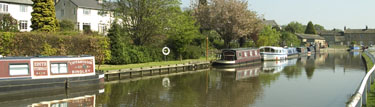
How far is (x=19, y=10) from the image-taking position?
40.4m

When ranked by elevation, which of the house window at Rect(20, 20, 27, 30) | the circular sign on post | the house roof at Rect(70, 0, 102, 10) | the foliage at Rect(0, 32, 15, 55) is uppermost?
the house roof at Rect(70, 0, 102, 10)

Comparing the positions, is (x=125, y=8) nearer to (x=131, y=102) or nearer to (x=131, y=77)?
(x=131, y=77)

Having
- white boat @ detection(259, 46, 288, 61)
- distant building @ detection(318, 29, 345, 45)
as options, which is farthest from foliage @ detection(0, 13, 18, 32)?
distant building @ detection(318, 29, 345, 45)

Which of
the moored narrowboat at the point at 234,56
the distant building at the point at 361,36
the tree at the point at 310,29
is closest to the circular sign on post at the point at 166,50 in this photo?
the moored narrowboat at the point at 234,56

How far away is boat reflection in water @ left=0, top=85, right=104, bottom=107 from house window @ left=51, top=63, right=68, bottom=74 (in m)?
1.21

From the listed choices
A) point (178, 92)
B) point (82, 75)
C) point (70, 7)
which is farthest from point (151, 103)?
point (70, 7)

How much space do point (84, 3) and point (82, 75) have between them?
89.8 feet

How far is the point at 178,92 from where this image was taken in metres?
20.2

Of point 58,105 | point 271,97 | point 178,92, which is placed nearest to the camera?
point 58,105

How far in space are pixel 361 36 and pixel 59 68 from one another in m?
122

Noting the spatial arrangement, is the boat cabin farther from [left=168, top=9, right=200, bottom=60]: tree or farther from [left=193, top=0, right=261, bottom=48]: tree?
[left=193, top=0, right=261, bottom=48]: tree

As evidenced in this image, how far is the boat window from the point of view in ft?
56.8

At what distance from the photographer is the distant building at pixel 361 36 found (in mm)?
117250

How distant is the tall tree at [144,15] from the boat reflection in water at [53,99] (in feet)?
50.9
